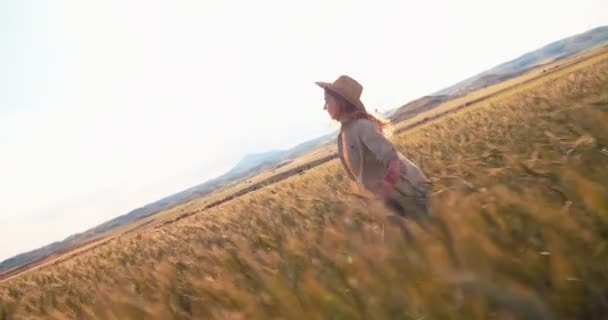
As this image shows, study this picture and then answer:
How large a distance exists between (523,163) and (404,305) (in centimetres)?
108

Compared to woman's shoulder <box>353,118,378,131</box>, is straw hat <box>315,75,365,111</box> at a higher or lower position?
higher

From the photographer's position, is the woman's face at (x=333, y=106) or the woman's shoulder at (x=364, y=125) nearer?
the woman's shoulder at (x=364, y=125)

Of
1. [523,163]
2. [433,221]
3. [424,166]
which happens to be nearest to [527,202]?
[433,221]

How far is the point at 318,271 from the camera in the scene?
6.35ft

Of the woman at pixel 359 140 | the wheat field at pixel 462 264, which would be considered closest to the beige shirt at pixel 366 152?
the woman at pixel 359 140

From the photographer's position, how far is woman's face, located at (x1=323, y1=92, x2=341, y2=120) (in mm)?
4786

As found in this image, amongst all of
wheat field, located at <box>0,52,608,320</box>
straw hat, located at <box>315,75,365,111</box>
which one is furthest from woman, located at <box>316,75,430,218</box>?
wheat field, located at <box>0,52,608,320</box>

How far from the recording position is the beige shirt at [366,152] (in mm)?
4293

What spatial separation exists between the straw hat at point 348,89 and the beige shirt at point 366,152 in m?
0.20

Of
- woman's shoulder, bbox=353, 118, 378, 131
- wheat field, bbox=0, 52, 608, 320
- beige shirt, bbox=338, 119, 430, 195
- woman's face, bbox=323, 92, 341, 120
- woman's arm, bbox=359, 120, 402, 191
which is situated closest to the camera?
wheat field, bbox=0, 52, 608, 320

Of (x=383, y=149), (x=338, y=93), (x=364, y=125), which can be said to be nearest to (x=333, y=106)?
(x=338, y=93)

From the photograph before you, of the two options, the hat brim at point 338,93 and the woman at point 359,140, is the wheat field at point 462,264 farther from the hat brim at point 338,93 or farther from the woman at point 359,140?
the hat brim at point 338,93

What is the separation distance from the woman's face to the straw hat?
0.10 meters

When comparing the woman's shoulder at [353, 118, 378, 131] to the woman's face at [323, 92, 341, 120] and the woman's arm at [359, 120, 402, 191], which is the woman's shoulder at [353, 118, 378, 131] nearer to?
the woman's arm at [359, 120, 402, 191]
